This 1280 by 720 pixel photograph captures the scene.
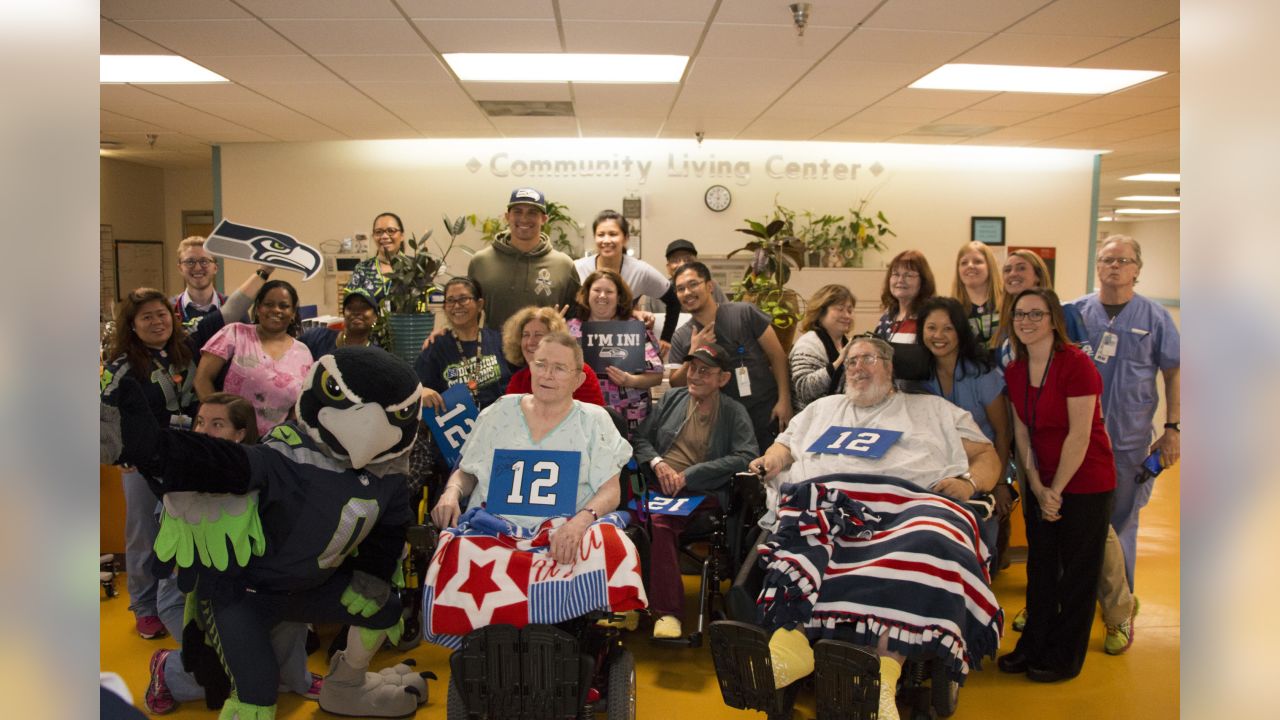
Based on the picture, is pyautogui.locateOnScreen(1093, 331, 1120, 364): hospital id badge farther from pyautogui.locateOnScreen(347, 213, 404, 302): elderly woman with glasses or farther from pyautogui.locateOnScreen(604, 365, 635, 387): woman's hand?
pyautogui.locateOnScreen(347, 213, 404, 302): elderly woman with glasses

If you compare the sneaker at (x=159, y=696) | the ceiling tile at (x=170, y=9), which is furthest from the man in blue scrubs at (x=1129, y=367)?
the ceiling tile at (x=170, y=9)

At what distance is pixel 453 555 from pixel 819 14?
3.25m

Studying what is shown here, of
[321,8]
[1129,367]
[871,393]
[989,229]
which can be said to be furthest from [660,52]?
[989,229]

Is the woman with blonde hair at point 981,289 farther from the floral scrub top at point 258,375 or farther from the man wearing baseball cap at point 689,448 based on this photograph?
the floral scrub top at point 258,375

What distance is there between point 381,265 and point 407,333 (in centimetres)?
65

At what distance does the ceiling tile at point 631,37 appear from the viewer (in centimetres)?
446

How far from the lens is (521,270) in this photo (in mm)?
4375

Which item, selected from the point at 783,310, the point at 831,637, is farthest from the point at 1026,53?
the point at 831,637

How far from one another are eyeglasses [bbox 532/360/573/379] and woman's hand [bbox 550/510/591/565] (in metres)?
0.55

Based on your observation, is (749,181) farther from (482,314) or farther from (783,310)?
(482,314)

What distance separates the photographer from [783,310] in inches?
207

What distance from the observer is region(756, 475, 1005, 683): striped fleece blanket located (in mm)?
2430

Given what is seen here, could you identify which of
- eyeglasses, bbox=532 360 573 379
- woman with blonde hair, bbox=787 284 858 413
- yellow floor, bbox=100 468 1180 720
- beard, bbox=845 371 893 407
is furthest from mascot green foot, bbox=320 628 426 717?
woman with blonde hair, bbox=787 284 858 413

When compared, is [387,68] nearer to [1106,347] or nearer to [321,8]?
[321,8]
